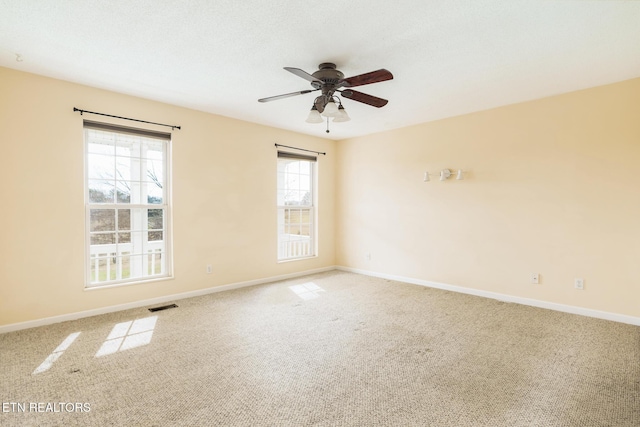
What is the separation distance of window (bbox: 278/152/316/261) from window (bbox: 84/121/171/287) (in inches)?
74.5

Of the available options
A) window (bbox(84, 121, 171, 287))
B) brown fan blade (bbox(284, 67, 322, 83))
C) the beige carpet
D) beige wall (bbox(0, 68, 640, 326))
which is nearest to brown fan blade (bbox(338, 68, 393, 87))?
brown fan blade (bbox(284, 67, 322, 83))

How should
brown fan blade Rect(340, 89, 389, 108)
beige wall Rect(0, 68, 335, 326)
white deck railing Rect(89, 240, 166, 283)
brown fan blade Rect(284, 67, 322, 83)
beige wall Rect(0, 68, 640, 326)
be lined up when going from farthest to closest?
white deck railing Rect(89, 240, 166, 283)
beige wall Rect(0, 68, 640, 326)
beige wall Rect(0, 68, 335, 326)
brown fan blade Rect(340, 89, 389, 108)
brown fan blade Rect(284, 67, 322, 83)

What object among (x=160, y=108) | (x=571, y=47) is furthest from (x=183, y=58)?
(x=571, y=47)

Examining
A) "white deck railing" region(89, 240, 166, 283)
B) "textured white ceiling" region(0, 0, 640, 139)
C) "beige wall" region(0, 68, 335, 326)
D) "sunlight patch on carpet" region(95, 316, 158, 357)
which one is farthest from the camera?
"white deck railing" region(89, 240, 166, 283)

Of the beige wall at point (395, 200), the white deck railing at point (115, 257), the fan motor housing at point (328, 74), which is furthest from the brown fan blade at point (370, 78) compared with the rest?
the white deck railing at point (115, 257)

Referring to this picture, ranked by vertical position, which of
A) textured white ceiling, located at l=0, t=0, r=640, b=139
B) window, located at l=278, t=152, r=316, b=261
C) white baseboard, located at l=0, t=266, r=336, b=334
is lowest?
white baseboard, located at l=0, t=266, r=336, b=334

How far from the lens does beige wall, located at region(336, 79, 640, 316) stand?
3.32m

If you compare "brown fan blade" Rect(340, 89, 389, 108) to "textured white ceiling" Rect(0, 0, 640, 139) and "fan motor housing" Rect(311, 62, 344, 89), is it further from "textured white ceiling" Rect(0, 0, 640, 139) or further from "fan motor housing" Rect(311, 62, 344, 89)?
"textured white ceiling" Rect(0, 0, 640, 139)

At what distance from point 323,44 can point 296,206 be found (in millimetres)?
3365

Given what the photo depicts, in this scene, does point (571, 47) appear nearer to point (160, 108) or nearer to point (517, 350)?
point (517, 350)

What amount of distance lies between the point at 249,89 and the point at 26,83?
2.16 m

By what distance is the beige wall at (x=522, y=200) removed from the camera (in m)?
3.32

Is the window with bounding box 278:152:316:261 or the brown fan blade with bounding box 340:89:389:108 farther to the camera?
the window with bounding box 278:152:316:261

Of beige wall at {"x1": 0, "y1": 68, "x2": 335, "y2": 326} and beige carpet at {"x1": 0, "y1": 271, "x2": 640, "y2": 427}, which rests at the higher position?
beige wall at {"x1": 0, "y1": 68, "x2": 335, "y2": 326}
